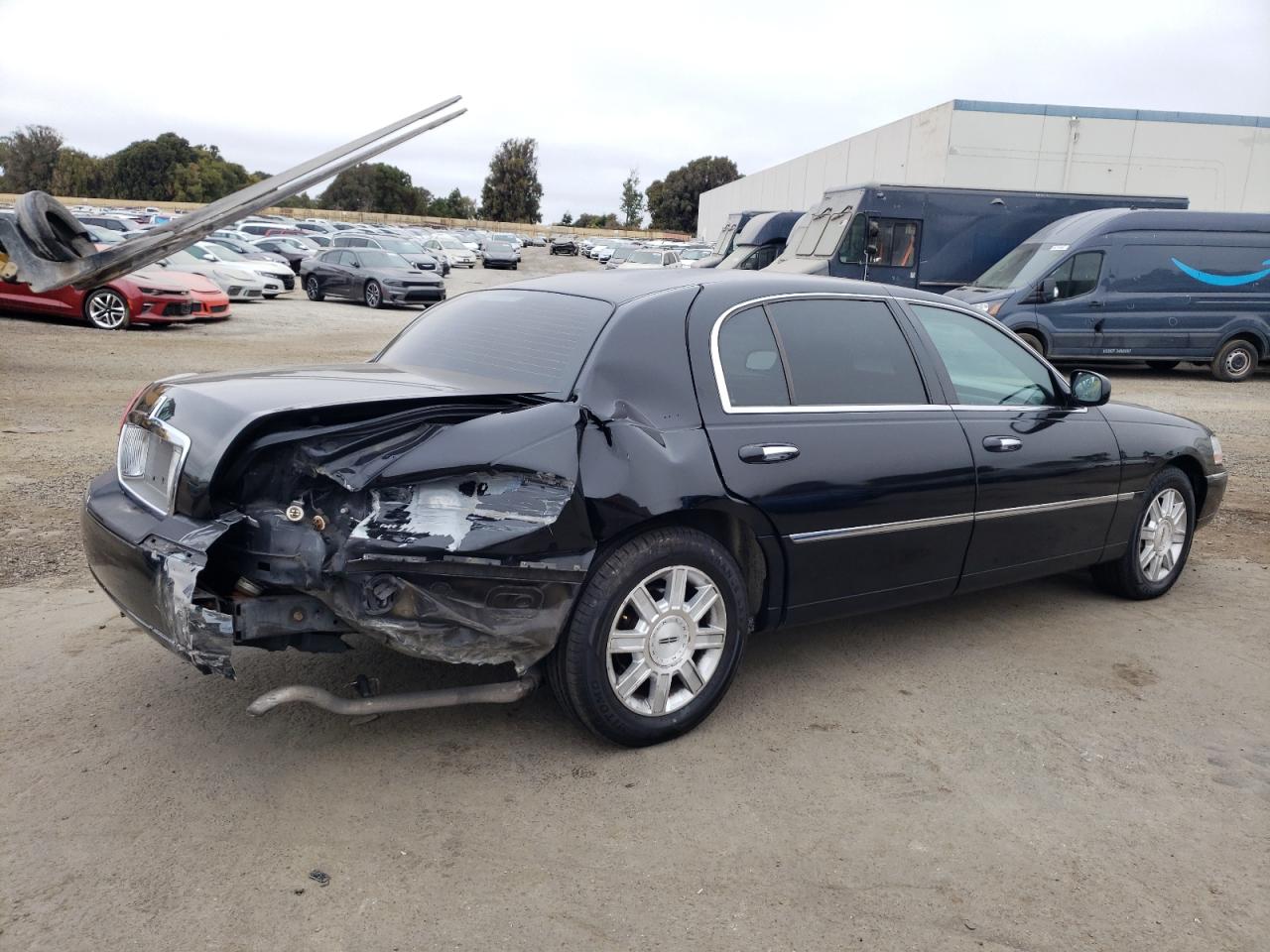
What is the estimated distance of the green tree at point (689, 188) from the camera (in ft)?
327

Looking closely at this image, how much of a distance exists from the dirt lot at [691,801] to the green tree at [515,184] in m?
105

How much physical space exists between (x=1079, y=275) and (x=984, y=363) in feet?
37.5

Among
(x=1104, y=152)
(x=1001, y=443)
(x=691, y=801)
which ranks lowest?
(x=691, y=801)

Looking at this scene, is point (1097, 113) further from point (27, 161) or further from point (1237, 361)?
point (27, 161)

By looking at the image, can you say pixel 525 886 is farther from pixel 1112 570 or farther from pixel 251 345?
pixel 251 345

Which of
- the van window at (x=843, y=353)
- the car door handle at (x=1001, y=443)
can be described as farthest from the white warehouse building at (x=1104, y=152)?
the van window at (x=843, y=353)

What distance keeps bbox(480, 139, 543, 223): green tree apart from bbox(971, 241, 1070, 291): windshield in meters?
94.7

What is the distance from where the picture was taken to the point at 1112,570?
531 cm

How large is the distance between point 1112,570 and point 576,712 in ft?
10.6

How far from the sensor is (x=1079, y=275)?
14.9 m

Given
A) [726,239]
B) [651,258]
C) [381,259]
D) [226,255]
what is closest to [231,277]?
[226,255]

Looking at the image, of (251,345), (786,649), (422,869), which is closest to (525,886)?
→ (422,869)

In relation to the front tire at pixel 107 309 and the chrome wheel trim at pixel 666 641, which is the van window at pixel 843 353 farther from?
the front tire at pixel 107 309

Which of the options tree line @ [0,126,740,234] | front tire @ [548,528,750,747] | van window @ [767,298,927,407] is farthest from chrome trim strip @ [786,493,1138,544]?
tree line @ [0,126,740,234]
